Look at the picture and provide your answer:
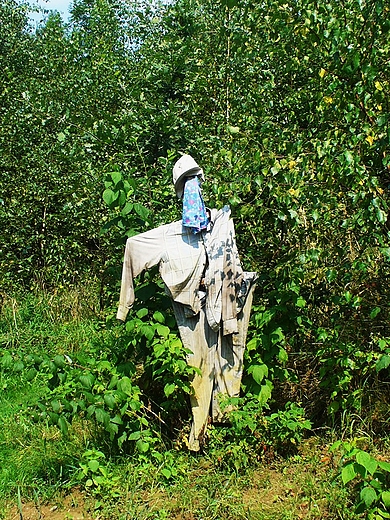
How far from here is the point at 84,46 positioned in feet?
27.9

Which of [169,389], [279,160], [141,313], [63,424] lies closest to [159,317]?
[141,313]

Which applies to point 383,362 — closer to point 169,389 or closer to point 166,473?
point 169,389

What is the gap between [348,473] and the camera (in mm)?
3109

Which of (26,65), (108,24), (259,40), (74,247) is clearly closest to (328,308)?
(259,40)

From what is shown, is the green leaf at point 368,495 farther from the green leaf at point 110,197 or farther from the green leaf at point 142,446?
the green leaf at point 110,197

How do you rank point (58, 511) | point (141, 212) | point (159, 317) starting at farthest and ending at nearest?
1. point (141, 212)
2. point (159, 317)
3. point (58, 511)

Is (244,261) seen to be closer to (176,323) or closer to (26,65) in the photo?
(176,323)

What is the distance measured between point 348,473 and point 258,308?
5.43 ft

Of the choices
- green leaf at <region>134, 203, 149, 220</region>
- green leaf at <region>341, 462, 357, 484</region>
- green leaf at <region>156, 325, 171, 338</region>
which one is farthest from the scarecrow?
green leaf at <region>341, 462, 357, 484</region>

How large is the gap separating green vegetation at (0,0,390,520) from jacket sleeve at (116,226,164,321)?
0.69ft

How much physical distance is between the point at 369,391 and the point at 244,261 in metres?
1.36

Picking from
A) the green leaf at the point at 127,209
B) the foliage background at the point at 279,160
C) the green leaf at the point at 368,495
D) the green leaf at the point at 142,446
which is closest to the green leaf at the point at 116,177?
the foliage background at the point at 279,160

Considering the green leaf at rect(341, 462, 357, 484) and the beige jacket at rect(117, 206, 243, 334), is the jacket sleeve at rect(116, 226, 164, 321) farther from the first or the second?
the green leaf at rect(341, 462, 357, 484)

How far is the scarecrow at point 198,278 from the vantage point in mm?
4176
